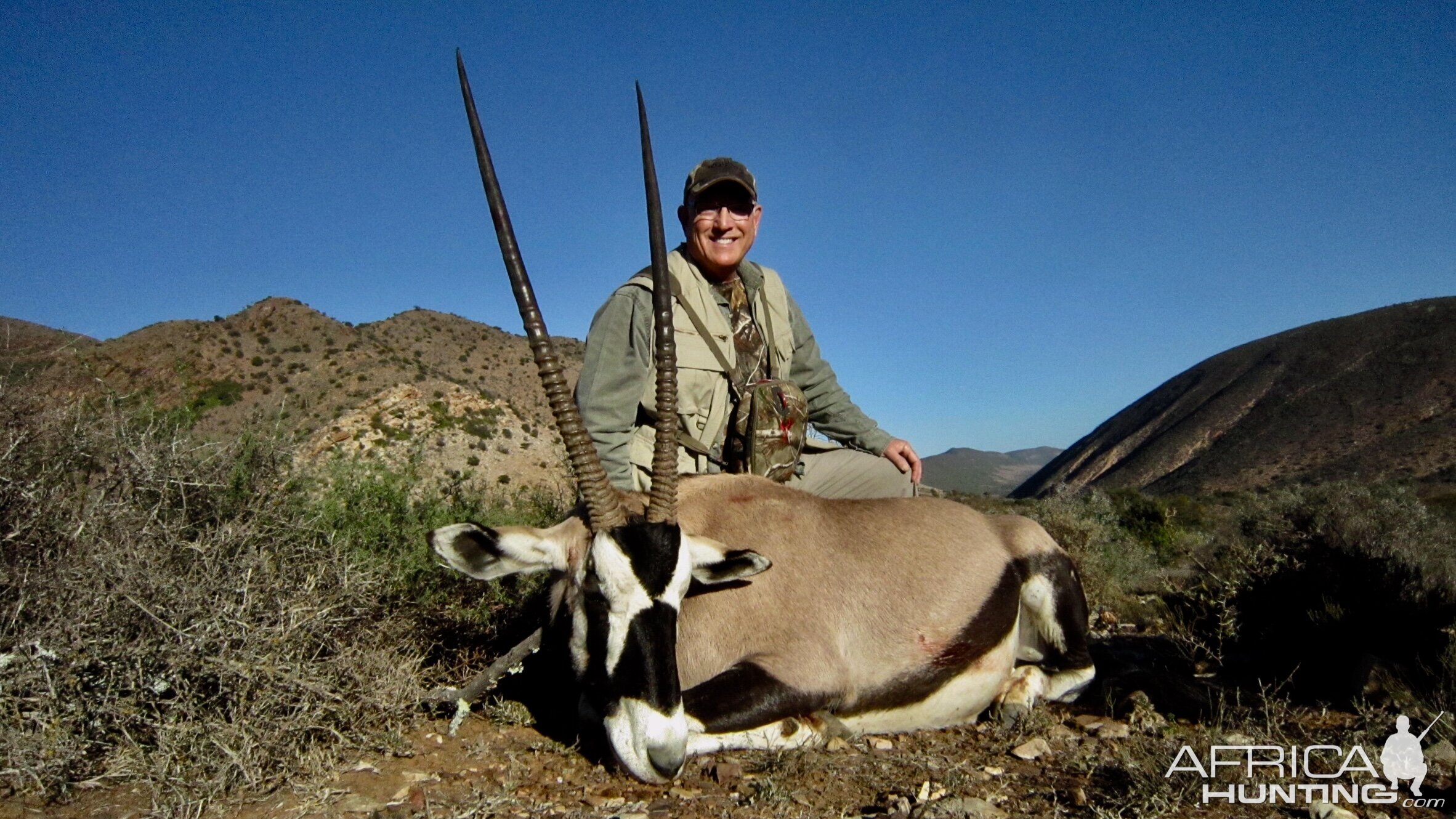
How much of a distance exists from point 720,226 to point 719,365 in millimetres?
943

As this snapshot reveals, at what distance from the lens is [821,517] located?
15.0 ft

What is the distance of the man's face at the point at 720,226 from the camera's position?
18.5 feet

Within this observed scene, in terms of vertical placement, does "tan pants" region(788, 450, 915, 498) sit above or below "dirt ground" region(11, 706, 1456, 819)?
above

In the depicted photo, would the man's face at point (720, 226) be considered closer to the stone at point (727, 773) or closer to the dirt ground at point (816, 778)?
the dirt ground at point (816, 778)

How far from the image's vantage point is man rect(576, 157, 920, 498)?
16.4ft

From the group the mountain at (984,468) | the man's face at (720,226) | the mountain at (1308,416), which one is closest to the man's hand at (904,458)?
the man's face at (720,226)

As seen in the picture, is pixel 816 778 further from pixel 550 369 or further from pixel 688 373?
pixel 688 373

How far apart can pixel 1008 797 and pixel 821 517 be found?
1.61 metres

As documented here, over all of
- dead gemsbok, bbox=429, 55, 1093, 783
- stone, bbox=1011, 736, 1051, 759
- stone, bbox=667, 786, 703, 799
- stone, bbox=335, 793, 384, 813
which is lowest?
stone, bbox=1011, 736, 1051, 759

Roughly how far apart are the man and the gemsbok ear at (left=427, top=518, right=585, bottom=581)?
847mm

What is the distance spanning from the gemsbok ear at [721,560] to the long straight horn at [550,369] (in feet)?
1.18

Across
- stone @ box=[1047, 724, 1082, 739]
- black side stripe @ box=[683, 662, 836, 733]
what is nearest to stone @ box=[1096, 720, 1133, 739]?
stone @ box=[1047, 724, 1082, 739]

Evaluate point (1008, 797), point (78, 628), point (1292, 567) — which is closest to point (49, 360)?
point (78, 628)

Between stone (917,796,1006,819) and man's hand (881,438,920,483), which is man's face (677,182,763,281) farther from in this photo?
stone (917,796,1006,819)
